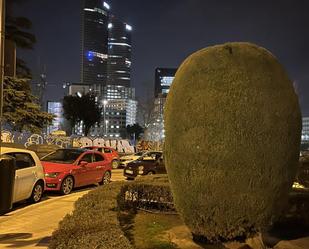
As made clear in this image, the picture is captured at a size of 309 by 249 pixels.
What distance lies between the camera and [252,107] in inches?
231

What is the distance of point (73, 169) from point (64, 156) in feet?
3.60

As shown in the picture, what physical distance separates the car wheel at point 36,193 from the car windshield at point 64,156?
2.67 metres

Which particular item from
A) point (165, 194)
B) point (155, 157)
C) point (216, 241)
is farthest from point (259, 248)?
point (155, 157)

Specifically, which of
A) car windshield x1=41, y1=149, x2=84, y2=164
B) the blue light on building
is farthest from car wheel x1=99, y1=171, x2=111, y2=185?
the blue light on building

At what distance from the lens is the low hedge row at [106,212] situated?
5.30 meters

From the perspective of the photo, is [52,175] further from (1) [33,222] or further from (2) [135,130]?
(2) [135,130]

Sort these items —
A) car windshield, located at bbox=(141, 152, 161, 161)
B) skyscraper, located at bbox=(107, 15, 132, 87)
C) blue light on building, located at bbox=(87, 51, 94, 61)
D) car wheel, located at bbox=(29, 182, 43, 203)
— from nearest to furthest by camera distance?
car wheel, located at bbox=(29, 182, 43, 203) → car windshield, located at bbox=(141, 152, 161, 161) → skyscraper, located at bbox=(107, 15, 132, 87) → blue light on building, located at bbox=(87, 51, 94, 61)

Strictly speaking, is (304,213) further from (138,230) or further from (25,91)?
(25,91)

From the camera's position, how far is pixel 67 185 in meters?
15.2

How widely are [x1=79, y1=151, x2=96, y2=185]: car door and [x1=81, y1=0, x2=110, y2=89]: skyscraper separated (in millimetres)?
144869

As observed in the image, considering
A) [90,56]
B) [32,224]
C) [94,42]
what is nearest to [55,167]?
[32,224]

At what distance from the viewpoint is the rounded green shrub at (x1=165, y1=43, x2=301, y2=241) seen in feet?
19.2

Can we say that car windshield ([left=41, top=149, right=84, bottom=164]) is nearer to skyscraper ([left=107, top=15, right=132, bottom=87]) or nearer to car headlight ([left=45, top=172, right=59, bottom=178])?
car headlight ([left=45, top=172, right=59, bottom=178])

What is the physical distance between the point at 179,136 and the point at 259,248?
1.96m
